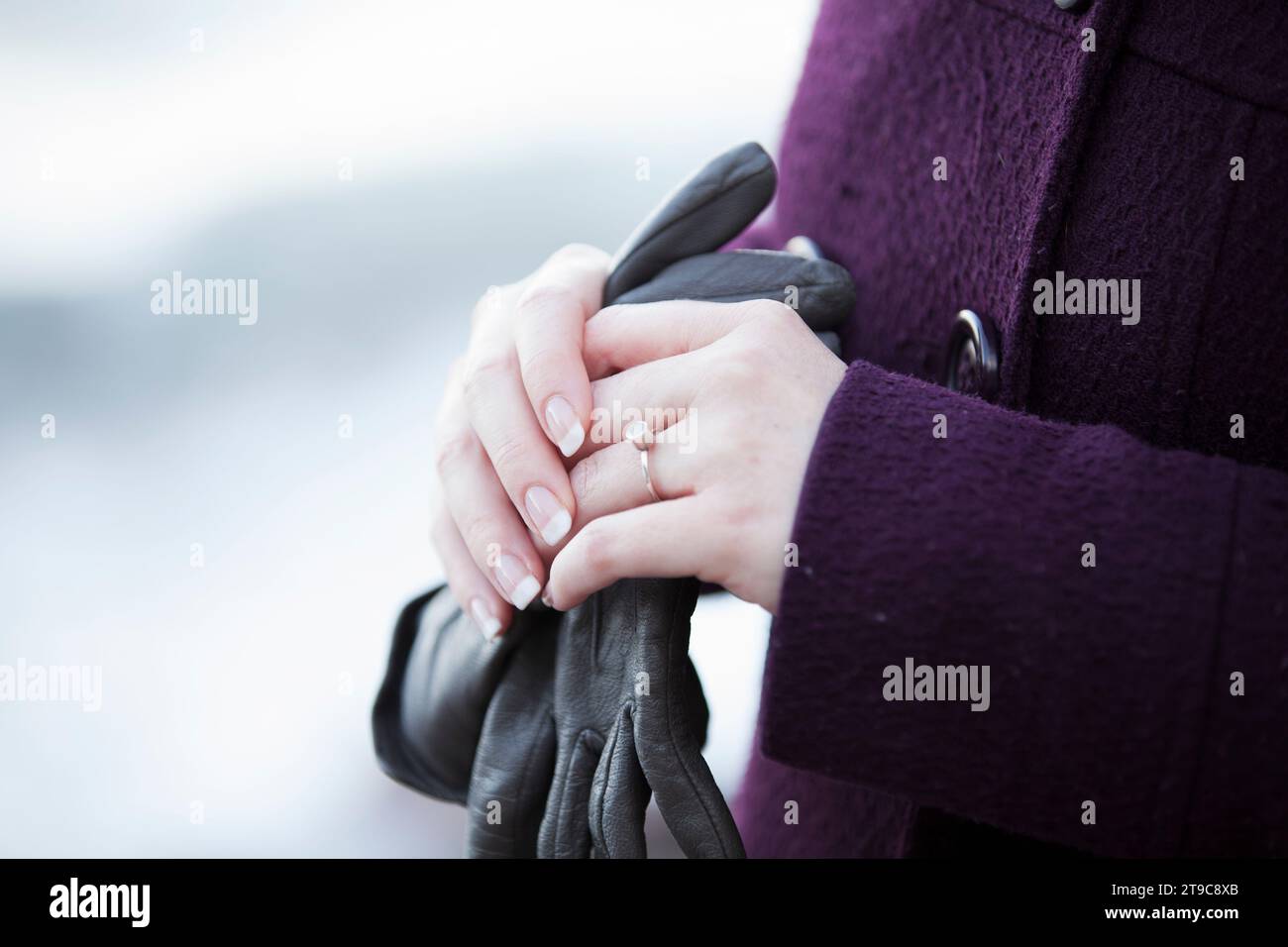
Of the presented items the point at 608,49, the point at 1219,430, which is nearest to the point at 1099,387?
the point at 1219,430

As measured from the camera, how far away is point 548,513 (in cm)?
47

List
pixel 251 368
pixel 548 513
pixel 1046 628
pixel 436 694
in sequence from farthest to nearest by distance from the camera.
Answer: pixel 251 368
pixel 436 694
pixel 548 513
pixel 1046 628

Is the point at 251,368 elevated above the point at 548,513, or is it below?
above

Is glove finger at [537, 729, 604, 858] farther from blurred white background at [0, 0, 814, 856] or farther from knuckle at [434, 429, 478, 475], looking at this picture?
blurred white background at [0, 0, 814, 856]

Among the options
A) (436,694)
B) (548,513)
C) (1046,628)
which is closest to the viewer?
(1046,628)

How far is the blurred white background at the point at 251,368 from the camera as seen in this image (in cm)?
142

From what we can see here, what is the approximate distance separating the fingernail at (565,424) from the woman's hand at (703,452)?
11 millimetres

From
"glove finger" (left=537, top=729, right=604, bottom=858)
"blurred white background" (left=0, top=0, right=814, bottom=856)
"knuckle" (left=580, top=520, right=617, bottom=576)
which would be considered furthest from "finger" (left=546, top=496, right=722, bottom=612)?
"blurred white background" (left=0, top=0, right=814, bottom=856)

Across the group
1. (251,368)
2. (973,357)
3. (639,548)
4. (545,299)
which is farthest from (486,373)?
(251,368)

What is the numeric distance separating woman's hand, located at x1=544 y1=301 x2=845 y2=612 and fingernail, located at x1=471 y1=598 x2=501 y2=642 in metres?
0.07

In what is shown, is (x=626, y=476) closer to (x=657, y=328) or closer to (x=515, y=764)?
(x=657, y=328)

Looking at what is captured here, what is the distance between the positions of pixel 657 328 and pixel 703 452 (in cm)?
9

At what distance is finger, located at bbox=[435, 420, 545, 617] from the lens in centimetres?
50
